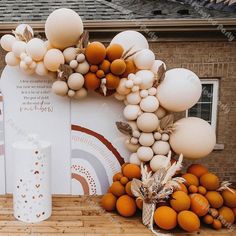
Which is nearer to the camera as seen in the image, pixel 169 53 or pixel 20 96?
pixel 20 96

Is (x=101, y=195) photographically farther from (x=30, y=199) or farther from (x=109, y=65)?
(x=109, y=65)

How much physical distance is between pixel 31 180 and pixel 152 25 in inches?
127

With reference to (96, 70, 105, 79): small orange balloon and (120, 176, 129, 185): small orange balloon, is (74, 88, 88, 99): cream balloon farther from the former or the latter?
(120, 176, 129, 185): small orange balloon

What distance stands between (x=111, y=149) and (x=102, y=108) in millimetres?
440

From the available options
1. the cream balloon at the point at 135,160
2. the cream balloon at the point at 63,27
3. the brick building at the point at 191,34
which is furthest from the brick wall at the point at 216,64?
the cream balloon at the point at 63,27

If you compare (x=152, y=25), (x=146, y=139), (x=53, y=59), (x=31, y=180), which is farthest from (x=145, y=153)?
(x=152, y=25)

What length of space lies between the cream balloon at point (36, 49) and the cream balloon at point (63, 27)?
0.11 m

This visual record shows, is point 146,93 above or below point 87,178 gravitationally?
above

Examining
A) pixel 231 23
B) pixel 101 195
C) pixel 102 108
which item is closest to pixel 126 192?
pixel 101 195

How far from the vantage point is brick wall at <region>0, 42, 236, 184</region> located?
5.09 meters

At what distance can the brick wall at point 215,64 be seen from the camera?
201 inches

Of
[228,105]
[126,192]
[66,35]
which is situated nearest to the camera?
[66,35]

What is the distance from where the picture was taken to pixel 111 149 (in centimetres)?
321

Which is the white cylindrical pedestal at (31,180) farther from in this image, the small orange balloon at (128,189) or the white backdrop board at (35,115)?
the small orange balloon at (128,189)
